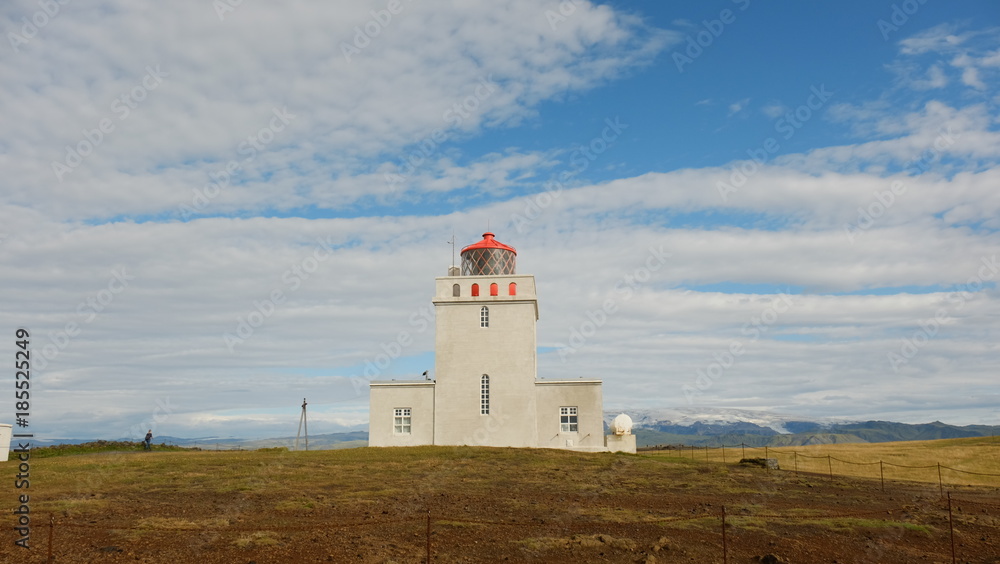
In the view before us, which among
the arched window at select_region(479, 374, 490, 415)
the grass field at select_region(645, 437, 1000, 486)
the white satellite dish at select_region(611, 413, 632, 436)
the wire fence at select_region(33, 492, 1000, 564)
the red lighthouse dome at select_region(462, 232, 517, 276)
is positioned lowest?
the grass field at select_region(645, 437, 1000, 486)

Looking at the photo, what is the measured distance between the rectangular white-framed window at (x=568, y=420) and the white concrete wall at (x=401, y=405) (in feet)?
24.9

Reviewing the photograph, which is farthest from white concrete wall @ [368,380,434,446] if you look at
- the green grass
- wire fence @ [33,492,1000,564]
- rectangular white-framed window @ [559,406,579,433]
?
wire fence @ [33,492,1000,564]

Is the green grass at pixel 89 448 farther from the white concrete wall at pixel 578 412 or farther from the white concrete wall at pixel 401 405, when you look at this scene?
the white concrete wall at pixel 578 412

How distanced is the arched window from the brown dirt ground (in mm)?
9782

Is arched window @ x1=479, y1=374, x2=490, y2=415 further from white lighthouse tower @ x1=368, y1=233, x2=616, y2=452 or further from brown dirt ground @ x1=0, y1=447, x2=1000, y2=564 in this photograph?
brown dirt ground @ x1=0, y1=447, x2=1000, y2=564

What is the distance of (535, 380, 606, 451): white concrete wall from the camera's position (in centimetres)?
3853

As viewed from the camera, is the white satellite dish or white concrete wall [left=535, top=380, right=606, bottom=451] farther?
the white satellite dish

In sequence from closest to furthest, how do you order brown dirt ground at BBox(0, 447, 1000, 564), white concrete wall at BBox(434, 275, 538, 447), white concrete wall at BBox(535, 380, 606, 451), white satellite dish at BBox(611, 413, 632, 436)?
brown dirt ground at BBox(0, 447, 1000, 564), white concrete wall at BBox(535, 380, 606, 451), white concrete wall at BBox(434, 275, 538, 447), white satellite dish at BBox(611, 413, 632, 436)

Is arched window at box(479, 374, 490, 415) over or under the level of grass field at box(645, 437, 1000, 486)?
over

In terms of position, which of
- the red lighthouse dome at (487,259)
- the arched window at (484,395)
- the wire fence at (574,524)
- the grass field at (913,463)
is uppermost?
the red lighthouse dome at (487,259)

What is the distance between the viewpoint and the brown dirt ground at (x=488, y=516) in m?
14.2

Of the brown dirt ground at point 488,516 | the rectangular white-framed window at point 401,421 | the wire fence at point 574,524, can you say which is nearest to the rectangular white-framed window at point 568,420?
the rectangular white-framed window at point 401,421

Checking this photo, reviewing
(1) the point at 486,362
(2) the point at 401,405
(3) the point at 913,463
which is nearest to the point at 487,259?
(1) the point at 486,362

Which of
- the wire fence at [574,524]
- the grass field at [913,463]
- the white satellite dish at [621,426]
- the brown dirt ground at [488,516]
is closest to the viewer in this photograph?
the brown dirt ground at [488,516]
